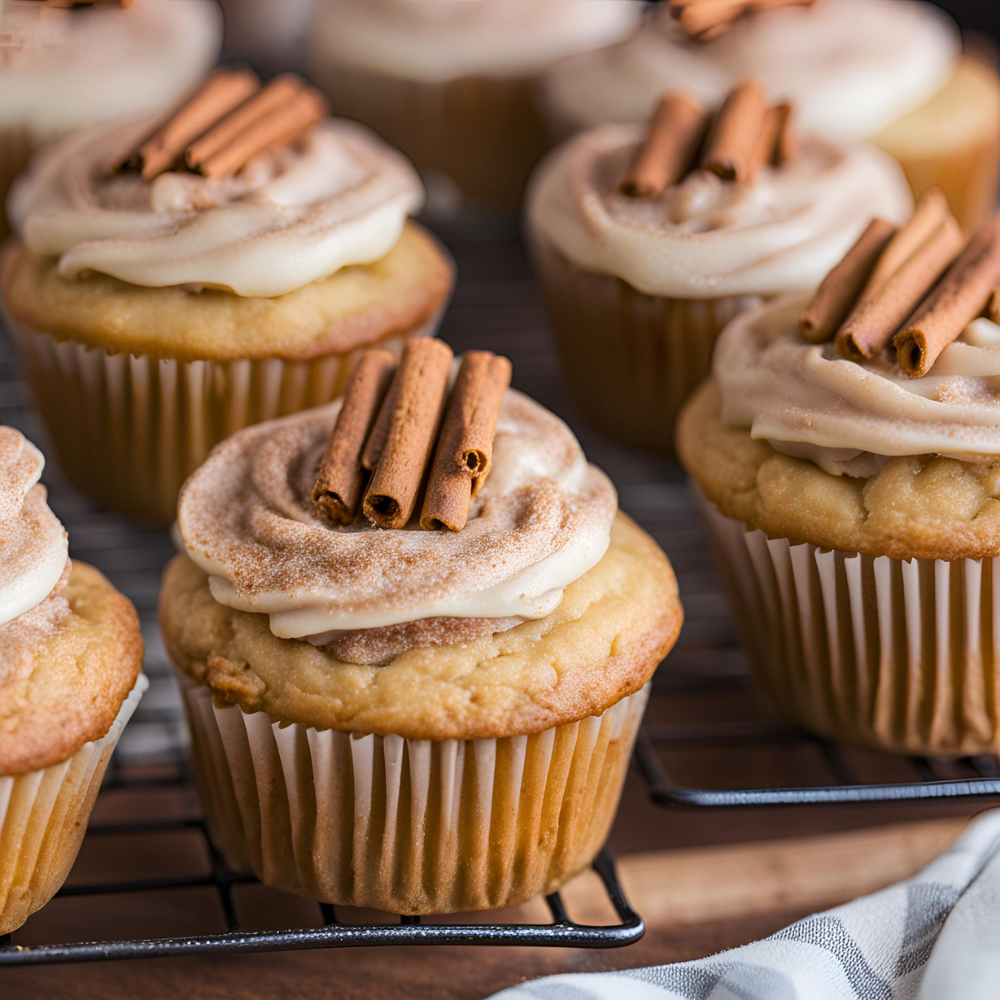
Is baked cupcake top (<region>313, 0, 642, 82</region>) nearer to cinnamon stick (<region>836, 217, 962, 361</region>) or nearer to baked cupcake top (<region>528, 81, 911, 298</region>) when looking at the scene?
baked cupcake top (<region>528, 81, 911, 298</region>)

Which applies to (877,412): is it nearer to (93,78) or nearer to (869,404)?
(869,404)

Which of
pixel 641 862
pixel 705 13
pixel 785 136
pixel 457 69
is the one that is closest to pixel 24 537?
pixel 641 862

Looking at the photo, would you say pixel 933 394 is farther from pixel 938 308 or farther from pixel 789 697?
pixel 789 697

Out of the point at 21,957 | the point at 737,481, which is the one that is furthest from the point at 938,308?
the point at 21,957

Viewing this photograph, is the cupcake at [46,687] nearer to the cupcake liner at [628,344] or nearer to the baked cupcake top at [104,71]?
the cupcake liner at [628,344]

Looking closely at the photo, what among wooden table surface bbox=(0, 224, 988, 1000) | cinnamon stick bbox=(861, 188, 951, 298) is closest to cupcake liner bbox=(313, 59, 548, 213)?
wooden table surface bbox=(0, 224, 988, 1000)
